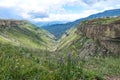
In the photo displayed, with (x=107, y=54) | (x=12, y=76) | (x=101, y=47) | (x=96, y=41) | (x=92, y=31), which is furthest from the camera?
Result: (x=92, y=31)

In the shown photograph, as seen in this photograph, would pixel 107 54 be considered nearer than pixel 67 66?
No

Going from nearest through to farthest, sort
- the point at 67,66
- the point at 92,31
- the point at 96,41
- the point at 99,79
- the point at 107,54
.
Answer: the point at 67,66, the point at 99,79, the point at 107,54, the point at 96,41, the point at 92,31

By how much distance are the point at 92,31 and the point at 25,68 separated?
128 metres

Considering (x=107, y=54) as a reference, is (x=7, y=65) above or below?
above

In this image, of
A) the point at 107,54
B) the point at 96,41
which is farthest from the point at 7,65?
the point at 96,41

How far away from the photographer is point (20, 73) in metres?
23.5

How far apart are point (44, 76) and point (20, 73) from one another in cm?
164

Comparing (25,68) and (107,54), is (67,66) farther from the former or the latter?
(107,54)

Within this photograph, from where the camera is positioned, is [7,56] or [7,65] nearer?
[7,65]

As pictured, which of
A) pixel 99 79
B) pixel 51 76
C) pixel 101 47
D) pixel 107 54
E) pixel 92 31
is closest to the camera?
pixel 51 76

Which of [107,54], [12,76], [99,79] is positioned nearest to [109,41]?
[107,54]

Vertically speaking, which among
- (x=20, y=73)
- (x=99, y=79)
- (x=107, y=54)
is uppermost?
(x=20, y=73)

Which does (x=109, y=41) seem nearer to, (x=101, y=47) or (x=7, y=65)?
(x=101, y=47)

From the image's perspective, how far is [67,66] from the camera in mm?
25750
